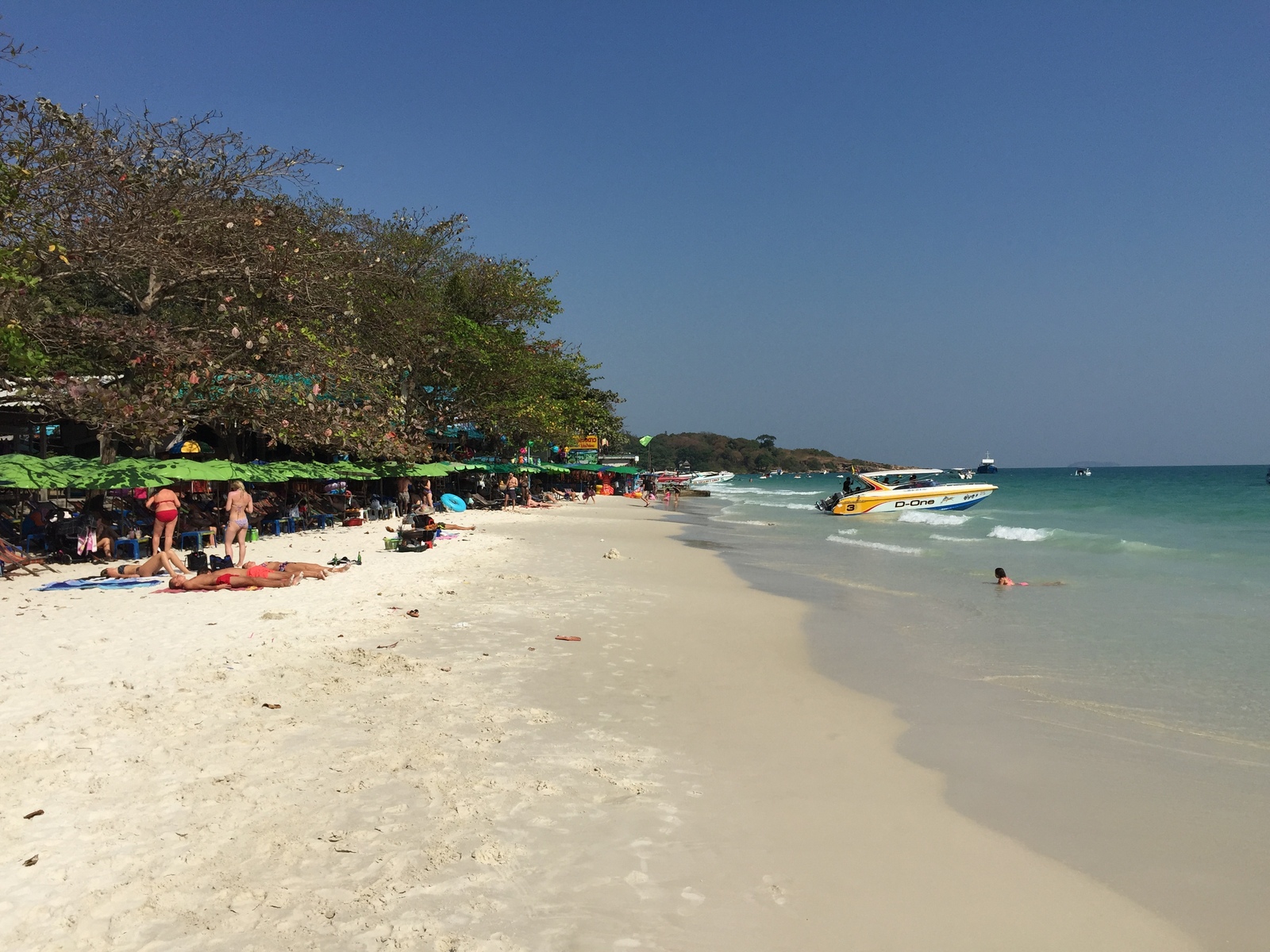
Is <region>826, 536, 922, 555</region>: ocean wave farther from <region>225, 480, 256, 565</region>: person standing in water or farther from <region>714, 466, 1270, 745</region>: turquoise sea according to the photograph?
<region>225, 480, 256, 565</region>: person standing in water

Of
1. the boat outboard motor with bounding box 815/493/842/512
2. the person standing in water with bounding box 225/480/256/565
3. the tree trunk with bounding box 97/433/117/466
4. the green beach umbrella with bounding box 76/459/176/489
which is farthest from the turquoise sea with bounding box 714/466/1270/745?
the tree trunk with bounding box 97/433/117/466

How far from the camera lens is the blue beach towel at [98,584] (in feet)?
32.3

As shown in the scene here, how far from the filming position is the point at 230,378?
15094 millimetres

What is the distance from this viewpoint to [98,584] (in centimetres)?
1002

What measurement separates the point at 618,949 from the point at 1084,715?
211 inches

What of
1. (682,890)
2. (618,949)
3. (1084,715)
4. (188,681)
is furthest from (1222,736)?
(188,681)

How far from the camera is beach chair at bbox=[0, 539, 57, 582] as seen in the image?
10.9 meters

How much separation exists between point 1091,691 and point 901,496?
30.7 meters

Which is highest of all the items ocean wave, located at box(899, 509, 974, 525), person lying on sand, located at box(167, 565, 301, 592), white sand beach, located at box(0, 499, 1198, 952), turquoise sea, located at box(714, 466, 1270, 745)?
person lying on sand, located at box(167, 565, 301, 592)

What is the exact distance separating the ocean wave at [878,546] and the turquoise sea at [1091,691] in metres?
0.35

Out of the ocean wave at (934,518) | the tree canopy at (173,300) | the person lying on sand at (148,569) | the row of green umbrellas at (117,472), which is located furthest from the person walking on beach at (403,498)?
the ocean wave at (934,518)

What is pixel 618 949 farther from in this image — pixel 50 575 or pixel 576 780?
pixel 50 575

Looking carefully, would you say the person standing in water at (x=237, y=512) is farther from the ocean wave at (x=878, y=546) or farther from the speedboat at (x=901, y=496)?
the speedboat at (x=901, y=496)

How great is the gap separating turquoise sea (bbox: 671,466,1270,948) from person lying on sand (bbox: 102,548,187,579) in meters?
9.03
